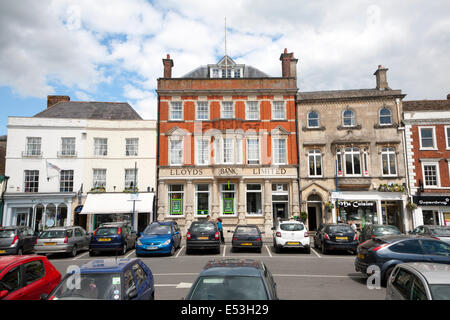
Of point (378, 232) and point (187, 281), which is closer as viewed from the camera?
point (187, 281)

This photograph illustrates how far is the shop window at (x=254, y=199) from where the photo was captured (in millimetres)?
25031

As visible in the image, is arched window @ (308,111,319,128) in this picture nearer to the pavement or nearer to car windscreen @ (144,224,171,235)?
the pavement

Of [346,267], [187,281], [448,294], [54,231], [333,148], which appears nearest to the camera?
[448,294]

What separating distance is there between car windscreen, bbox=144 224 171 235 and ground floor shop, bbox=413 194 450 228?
19.9 metres

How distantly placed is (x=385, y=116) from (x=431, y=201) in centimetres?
776

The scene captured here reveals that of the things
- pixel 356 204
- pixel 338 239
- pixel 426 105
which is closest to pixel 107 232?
pixel 338 239

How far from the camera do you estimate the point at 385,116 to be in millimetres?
25500

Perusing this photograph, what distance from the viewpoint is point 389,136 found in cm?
2519

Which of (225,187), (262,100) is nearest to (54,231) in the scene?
(225,187)

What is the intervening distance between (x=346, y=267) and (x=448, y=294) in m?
8.57

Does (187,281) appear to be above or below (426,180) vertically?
below

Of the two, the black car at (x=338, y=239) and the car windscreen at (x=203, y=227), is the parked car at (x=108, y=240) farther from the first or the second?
the black car at (x=338, y=239)

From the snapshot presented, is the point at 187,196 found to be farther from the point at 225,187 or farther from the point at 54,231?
the point at 54,231

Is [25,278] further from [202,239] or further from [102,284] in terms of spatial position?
[202,239]
